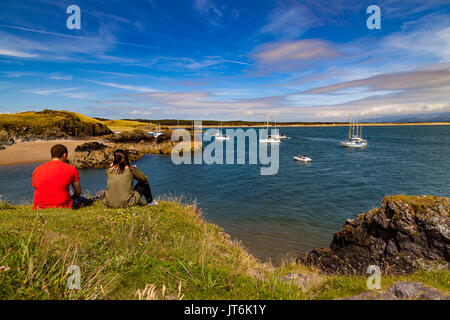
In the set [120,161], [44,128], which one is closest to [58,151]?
[120,161]

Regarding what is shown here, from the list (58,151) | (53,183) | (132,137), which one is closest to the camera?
(58,151)

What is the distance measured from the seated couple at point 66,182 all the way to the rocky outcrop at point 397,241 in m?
8.35

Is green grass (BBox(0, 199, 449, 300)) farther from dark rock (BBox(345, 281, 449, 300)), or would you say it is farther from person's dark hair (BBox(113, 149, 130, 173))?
person's dark hair (BBox(113, 149, 130, 173))

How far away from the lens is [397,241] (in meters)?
10.0

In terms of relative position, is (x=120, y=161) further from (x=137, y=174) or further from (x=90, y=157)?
(x=90, y=157)

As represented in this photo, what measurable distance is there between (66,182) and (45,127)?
66165 mm

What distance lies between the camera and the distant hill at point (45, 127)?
177 ft

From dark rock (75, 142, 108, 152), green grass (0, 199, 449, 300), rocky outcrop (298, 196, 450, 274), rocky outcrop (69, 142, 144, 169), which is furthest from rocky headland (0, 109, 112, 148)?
rocky outcrop (298, 196, 450, 274)

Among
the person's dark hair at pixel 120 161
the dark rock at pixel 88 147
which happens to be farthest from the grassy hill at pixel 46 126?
the person's dark hair at pixel 120 161

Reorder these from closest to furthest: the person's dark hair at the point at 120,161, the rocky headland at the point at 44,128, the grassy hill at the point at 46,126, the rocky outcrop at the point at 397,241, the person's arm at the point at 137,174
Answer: the person's dark hair at the point at 120,161 → the person's arm at the point at 137,174 → the rocky outcrop at the point at 397,241 → the rocky headland at the point at 44,128 → the grassy hill at the point at 46,126

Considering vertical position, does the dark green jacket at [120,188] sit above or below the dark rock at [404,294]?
above

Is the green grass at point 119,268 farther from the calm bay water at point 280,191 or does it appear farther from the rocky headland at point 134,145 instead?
the rocky headland at point 134,145

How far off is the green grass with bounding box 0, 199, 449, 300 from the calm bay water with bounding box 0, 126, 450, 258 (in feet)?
28.6
